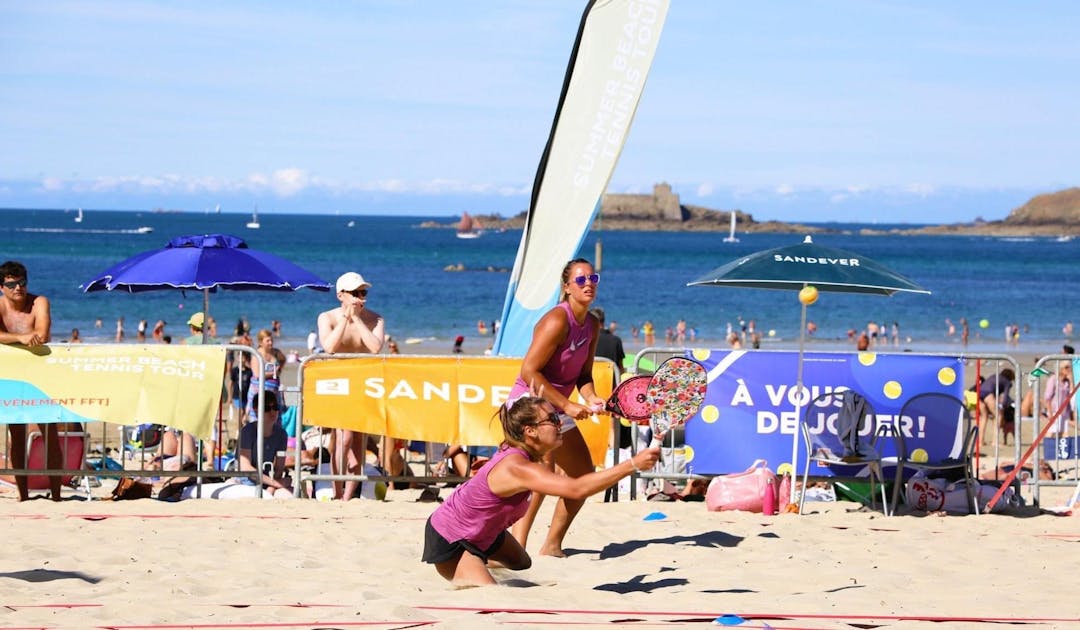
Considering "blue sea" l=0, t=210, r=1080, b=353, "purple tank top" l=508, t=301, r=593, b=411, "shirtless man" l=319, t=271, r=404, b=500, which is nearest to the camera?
"purple tank top" l=508, t=301, r=593, b=411

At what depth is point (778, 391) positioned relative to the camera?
9625 mm

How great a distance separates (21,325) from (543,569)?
14.3 ft

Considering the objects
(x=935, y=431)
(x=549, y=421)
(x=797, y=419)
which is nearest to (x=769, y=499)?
(x=797, y=419)

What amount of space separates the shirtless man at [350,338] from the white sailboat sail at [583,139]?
55.2 inches

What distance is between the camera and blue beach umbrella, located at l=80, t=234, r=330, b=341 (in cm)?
1083

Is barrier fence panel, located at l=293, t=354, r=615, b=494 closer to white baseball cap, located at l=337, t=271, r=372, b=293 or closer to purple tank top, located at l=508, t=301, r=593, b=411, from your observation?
white baseball cap, located at l=337, t=271, r=372, b=293

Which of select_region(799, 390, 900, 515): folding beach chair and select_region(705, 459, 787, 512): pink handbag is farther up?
select_region(799, 390, 900, 515): folding beach chair

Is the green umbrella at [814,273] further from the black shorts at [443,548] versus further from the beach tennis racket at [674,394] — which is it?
the black shorts at [443,548]

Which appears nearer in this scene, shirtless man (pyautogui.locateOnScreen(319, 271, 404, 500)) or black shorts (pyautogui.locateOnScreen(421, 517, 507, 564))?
black shorts (pyautogui.locateOnScreen(421, 517, 507, 564))

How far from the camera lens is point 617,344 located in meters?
11.3

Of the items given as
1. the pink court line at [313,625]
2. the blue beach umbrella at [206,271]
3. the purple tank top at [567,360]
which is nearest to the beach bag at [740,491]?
the purple tank top at [567,360]

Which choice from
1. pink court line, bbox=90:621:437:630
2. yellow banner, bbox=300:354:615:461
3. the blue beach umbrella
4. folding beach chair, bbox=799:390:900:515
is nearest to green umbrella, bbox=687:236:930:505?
folding beach chair, bbox=799:390:900:515

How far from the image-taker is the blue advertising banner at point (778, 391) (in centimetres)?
959

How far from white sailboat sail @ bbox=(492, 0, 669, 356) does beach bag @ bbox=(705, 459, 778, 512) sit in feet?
7.08
